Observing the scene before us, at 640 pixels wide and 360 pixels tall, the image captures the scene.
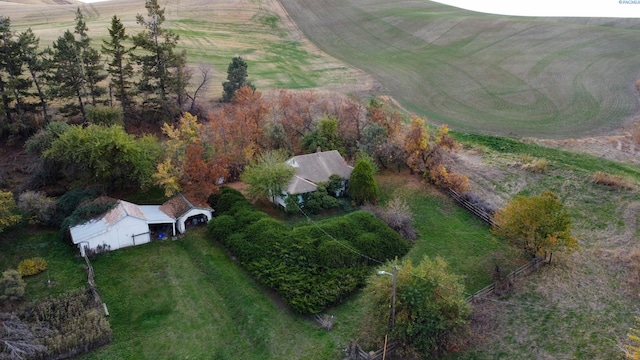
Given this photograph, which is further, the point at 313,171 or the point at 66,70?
the point at 66,70

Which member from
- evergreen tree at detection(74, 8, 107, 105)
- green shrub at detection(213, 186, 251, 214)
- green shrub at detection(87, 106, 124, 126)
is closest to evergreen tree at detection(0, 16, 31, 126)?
evergreen tree at detection(74, 8, 107, 105)

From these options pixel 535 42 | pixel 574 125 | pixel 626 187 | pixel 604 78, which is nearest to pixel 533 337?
pixel 626 187

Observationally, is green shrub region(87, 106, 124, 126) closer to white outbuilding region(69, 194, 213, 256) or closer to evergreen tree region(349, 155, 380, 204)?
white outbuilding region(69, 194, 213, 256)

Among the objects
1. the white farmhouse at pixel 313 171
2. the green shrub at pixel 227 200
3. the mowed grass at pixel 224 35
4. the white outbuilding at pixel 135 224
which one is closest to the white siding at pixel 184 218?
the white outbuilding at pixel 135 224

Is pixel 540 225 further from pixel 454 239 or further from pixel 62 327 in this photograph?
pixel 62 327

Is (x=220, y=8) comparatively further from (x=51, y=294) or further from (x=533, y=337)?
(x=533, y=337)

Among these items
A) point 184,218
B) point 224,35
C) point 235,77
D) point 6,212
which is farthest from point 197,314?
point 224,35
